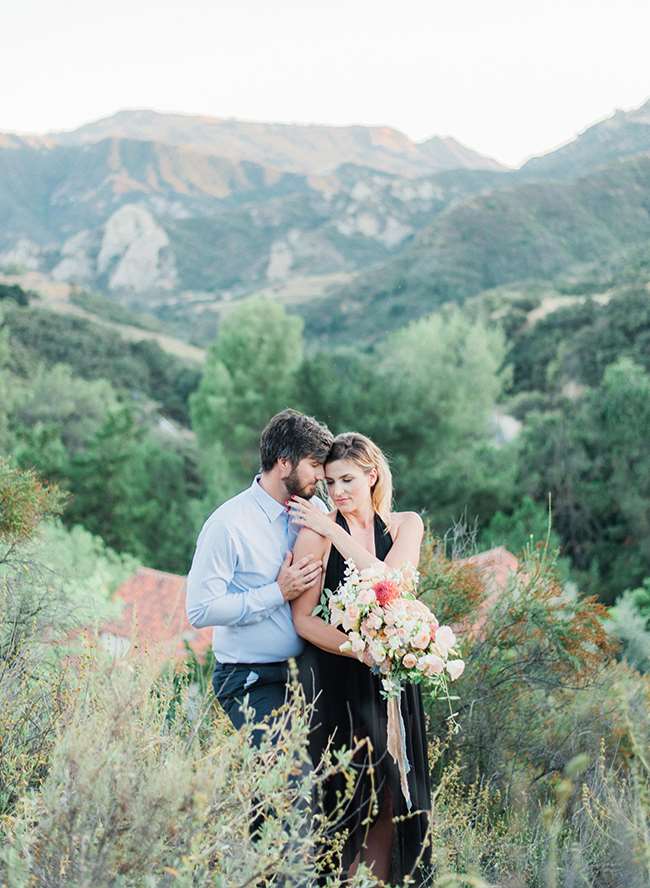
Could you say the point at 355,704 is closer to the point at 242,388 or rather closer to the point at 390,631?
the point at 390,631

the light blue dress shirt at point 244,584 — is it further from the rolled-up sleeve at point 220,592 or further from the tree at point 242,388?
the tree at point 242,388

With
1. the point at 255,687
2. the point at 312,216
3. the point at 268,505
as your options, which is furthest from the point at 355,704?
the point at 312,216

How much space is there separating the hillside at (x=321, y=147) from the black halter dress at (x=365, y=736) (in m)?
126

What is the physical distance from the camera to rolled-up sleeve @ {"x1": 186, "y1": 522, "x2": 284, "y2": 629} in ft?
11.9

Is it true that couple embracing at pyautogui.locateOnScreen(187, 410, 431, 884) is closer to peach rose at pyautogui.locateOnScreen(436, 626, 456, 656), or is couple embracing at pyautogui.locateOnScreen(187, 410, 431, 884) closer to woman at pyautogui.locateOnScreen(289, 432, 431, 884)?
woman at pyautogui.locateOnScreen(289, 432, 431, 884)

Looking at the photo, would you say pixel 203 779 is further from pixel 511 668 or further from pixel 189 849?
pixel 511 668

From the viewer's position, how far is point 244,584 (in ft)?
12.5

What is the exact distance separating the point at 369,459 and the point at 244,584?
0.72 meters

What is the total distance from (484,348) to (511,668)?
27915 mm

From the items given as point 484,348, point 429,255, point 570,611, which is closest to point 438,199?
point 429,255

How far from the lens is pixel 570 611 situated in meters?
6.12

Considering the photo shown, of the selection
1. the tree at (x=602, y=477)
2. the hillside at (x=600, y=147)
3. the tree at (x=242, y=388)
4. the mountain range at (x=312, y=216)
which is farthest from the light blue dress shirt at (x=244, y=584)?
the mountain range at (x=312, y=216)

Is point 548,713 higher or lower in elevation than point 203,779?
lower

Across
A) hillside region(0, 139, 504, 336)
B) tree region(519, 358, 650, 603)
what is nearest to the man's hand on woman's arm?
tree region(519, 358, 650, 603)
